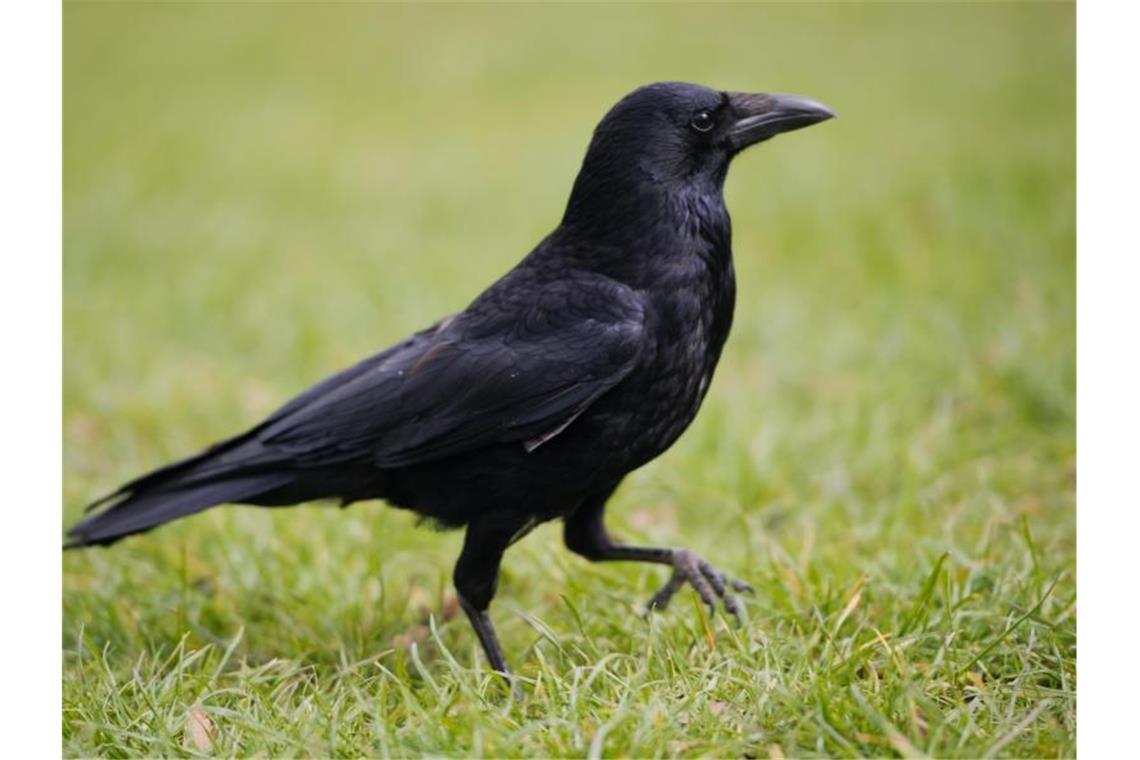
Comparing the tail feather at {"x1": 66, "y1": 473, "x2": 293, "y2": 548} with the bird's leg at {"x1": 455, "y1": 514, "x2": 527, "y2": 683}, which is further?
the tail feather at {"x1": 66, "y1": 473, "x2": 293, "y2": 548}

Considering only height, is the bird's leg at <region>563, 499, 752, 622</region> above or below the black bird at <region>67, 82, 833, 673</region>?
below

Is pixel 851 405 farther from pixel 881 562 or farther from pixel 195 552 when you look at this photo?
pixel 195 552

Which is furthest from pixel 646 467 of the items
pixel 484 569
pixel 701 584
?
pixel 484 569

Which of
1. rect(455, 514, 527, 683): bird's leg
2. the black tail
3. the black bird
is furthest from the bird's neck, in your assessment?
the black tail

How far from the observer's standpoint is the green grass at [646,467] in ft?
9.34

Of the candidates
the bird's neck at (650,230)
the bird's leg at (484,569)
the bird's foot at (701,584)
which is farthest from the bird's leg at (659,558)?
the bird's neck at (650,230)

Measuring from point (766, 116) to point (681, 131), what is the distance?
23cm

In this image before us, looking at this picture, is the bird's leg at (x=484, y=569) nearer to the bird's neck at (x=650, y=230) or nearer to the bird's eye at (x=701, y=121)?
the bird's neck at (x=650, y=230)

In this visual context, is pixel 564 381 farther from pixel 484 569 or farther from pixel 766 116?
pixel 766 116

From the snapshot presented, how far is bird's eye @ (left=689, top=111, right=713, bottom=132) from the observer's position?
3195 mm

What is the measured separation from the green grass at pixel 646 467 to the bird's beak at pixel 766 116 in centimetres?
117

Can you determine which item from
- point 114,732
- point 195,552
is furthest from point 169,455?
point 114,732

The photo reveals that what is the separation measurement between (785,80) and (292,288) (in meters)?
3.11

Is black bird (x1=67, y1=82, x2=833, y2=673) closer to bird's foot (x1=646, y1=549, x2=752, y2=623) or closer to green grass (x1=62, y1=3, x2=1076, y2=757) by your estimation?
bird's foot (x1=646, y1=549, x2=752, y2=623)
